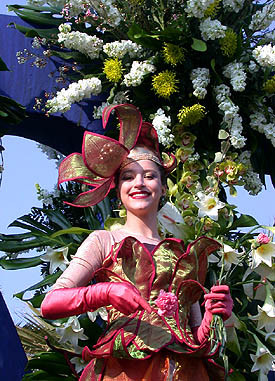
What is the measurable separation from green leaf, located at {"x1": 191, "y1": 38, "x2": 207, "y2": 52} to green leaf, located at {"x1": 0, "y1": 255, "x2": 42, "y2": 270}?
1.12 metres

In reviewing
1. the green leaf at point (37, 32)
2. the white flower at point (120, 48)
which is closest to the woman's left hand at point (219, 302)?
the white flower at point (120, 48)

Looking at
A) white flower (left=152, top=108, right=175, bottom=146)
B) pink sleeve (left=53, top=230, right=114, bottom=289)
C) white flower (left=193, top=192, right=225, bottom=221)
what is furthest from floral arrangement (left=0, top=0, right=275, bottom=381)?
pink sleeve (left=53, top=230, right=114, bottom=289)

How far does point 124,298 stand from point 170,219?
30.4 inches

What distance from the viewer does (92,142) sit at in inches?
116

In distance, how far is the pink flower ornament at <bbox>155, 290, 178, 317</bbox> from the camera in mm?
2580

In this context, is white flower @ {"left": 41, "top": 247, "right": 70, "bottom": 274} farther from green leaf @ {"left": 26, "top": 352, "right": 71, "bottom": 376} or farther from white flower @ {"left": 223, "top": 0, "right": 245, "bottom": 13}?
white flower @ {"left": 223, "top": 0, "right": 245, "bottom": 13}

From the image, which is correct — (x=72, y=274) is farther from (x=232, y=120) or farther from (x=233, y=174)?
(x=232, y=120)

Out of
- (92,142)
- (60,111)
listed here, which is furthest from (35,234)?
(92,142)

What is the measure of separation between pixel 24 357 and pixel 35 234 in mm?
665

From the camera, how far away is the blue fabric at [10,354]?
9.93ft

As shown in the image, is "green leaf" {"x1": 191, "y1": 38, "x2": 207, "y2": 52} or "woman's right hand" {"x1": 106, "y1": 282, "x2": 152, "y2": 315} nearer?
"woman's right hand" {"x1": 106, "y1": 282, "x2": 152, "y2": 315}

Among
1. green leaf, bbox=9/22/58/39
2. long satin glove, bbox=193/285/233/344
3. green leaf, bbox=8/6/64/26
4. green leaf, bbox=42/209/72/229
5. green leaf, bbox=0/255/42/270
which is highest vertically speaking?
green leaf, bbox=8/6/64/26

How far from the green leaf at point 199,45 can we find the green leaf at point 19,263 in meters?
1.12

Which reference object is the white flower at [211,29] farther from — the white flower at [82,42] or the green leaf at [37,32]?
the green leaf at [37,32]
